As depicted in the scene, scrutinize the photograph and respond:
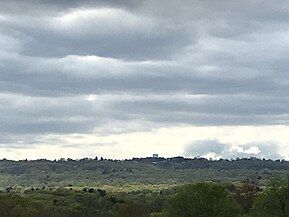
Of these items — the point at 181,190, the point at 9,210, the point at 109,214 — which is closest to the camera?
the point at 181,190

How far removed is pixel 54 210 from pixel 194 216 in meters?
73.5

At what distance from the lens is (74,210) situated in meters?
184

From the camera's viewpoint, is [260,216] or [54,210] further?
[54,210]

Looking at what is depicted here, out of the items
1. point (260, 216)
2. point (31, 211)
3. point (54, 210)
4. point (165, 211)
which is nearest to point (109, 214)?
point (54, 210)

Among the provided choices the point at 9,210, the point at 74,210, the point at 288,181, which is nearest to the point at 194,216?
the point at 288,181

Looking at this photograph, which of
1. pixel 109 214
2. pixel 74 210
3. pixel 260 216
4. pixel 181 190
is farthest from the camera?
pixel 74 210

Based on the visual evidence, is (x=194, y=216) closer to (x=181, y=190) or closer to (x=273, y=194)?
(x=181, y=190)

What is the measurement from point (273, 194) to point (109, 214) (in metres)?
69.0

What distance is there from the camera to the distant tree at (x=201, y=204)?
367ft

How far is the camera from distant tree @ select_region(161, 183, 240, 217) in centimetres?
11200

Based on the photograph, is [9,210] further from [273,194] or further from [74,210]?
[273,194]

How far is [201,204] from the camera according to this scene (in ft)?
371

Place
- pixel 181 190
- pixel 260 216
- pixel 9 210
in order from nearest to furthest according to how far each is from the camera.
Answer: pixel 260 216
pixel 181 190
pixel 9 210

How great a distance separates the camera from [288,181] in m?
115
